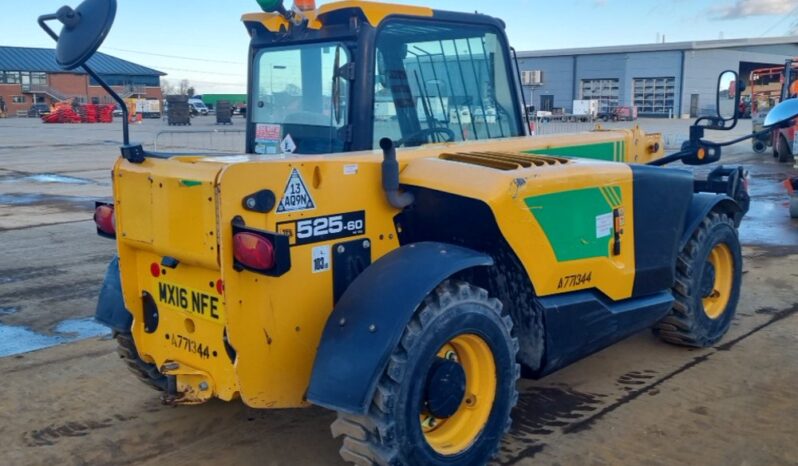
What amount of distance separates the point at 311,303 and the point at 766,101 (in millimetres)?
25778

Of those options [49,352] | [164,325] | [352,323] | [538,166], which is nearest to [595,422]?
[538,166]

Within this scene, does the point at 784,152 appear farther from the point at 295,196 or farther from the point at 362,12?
the point at 295,196

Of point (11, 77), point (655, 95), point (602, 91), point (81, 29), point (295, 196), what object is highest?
point (11, 77)

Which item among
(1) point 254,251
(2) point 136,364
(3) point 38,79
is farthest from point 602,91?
(3) point 38,79

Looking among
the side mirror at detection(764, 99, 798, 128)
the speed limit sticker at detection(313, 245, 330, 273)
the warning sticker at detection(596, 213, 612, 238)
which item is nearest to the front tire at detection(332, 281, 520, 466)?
the speed limit sticker at detection(313, 245, 330, 273)

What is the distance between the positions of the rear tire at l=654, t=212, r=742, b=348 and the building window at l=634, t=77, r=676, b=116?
4983 centimetres

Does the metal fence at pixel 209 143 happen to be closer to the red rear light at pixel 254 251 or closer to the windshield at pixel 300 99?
the windshield at pixel 300 99

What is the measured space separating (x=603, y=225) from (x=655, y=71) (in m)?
51.9

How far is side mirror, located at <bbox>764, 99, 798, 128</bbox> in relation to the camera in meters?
3.96

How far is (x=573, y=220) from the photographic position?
13.1 ft

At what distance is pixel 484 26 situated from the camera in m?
4.87

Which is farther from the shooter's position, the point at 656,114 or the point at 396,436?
the point at 656,114

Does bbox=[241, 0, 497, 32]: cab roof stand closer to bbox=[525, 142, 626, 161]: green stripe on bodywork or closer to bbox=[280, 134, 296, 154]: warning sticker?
bbox=[280, 134, 296, 154]: warning sticker

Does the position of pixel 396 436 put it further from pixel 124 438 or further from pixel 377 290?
pixel 124 438
